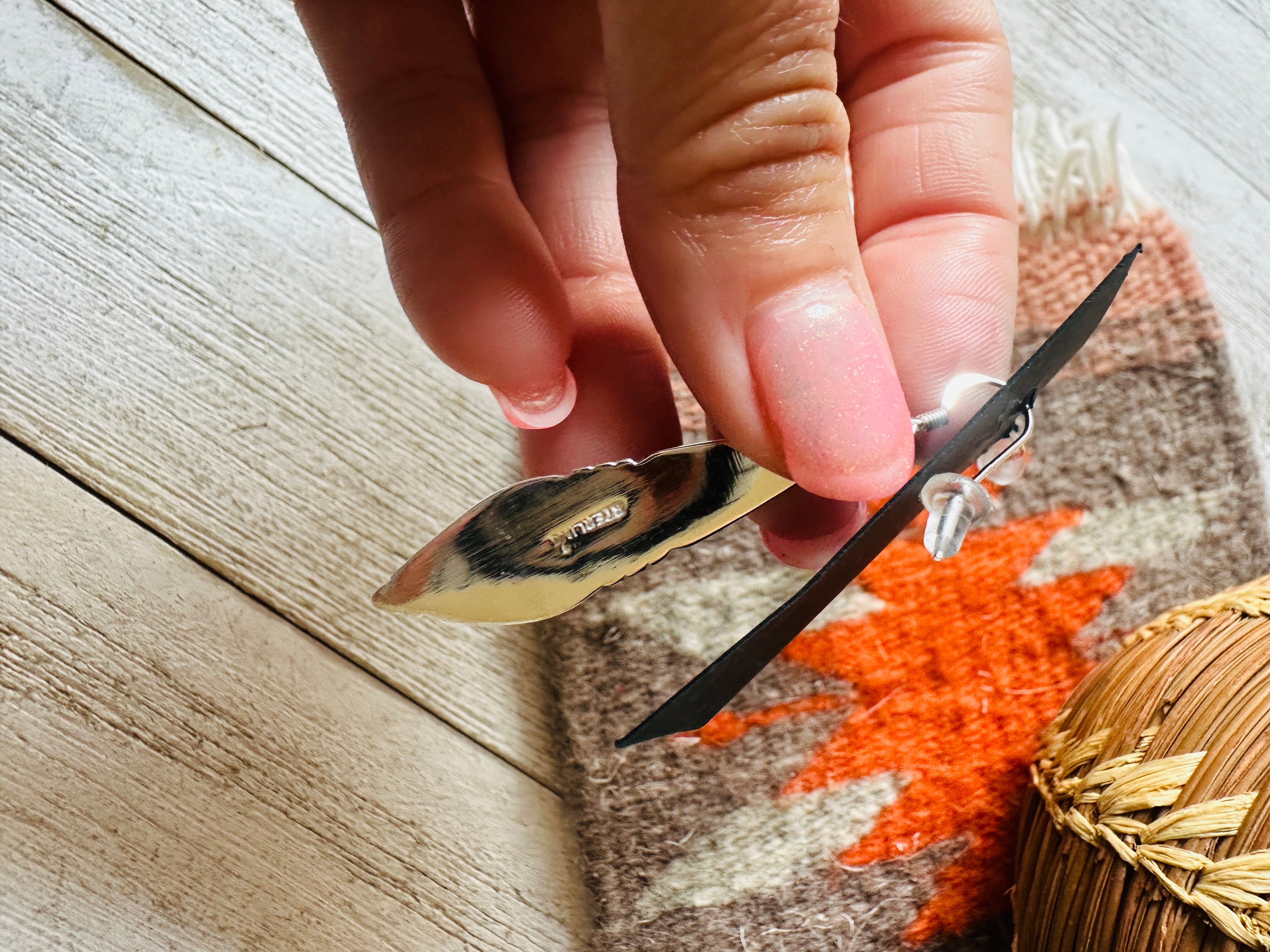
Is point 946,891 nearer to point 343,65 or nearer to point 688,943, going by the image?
point 688,943

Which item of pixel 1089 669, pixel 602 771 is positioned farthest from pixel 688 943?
pixel 1089 669

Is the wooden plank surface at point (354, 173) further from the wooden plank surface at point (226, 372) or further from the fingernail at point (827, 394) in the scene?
the fingernail at point (827, 394)

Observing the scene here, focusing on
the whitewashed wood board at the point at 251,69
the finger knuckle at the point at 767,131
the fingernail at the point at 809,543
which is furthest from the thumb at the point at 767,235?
the whitewashed wood board at the point at 251,69

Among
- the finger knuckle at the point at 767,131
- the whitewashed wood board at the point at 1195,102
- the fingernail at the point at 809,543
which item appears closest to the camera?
the finger knuckle at the point at 767,131

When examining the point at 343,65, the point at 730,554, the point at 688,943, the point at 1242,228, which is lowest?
the point at 688,943

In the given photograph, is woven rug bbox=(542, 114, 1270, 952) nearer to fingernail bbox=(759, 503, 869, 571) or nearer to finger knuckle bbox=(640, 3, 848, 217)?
fingernail bbox=(759, 503, 869, 571)

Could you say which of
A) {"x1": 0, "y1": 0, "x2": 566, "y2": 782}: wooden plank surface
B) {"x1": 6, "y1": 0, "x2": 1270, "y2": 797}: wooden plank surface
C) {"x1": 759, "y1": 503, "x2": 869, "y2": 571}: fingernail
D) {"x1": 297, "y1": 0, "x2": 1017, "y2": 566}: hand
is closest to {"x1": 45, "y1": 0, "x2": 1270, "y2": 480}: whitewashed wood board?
{"x1": 6, "y1": 0, "x2": 1270, "y2": 797}: wooden plank surface

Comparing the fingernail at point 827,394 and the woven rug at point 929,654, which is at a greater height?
the fingernail at point 827,394
